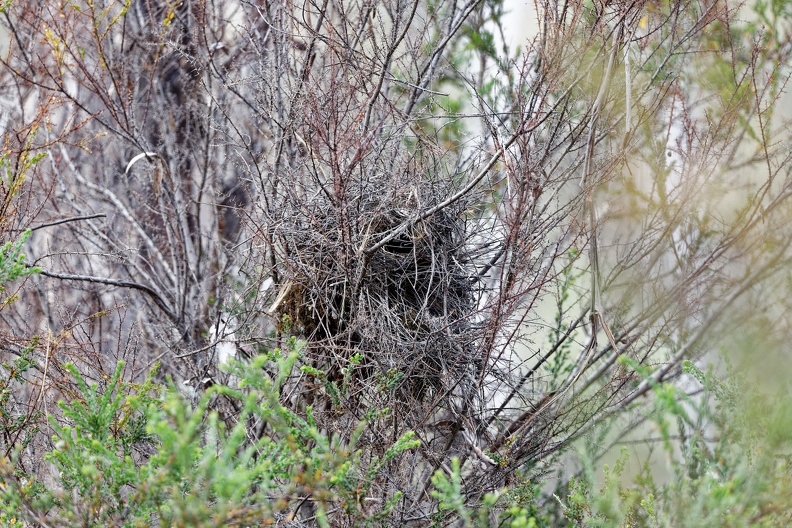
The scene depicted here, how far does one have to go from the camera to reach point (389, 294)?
3.33m

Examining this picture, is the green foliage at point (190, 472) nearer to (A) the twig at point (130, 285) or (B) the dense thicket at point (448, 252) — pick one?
(B) the dense thicket at point (448, 252)

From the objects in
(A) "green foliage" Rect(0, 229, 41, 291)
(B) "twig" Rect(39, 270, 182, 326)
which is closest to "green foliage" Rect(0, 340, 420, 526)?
(A) "green foliage" Rect(0, 229, 41, 291)

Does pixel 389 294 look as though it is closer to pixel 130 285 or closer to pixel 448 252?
pixel 448 252

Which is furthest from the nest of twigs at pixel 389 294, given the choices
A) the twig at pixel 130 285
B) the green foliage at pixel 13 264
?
the green foliage at pixel 13 264

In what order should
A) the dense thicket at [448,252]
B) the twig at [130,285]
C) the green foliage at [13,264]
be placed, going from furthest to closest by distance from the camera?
1. the twig at [130,285]
2. the dense thicket at [448,252]
3. the green foliage at [13,264]

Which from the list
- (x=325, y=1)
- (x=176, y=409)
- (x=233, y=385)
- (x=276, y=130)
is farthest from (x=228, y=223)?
(x=176, y=409)

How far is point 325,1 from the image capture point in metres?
3.44

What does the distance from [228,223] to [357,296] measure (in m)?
4.32

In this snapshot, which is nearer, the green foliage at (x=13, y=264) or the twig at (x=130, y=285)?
the green foliage at (x=13, y=264)

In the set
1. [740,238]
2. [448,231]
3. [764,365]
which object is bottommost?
[764,365]

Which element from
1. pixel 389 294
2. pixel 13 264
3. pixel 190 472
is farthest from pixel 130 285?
pixel 190 472

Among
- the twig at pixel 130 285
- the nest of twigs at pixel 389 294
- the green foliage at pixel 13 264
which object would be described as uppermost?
the twig at pixel 130 285

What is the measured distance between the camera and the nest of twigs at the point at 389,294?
10.2 ft

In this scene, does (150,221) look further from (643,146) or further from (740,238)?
(740,238)
